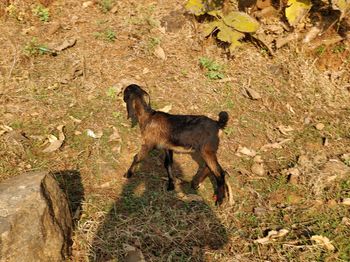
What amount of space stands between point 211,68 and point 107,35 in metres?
2.30

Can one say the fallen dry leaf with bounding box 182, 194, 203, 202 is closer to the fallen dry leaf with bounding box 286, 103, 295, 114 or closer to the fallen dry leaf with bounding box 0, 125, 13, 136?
the fallen dry leaf with bounding box 286, 103, 295, 114

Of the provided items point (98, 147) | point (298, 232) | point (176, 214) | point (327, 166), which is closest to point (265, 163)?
point (327, 166)

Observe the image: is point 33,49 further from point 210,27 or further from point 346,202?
point 346,202

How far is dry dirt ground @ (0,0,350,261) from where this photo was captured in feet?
16.2

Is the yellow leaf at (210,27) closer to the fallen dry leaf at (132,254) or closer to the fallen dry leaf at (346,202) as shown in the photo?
the fallen dry leaf at (346,202)

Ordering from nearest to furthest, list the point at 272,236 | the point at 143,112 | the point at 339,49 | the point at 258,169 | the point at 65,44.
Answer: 1. the point at 272,236
2. the point at 143,112
3. the point at 258,169
4. the point at 65,44
5. the point at 339,49

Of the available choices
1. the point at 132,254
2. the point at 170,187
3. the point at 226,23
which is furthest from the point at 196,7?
the point at 132,254

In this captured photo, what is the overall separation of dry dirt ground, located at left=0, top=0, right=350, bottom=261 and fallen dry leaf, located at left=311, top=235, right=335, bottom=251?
38mm

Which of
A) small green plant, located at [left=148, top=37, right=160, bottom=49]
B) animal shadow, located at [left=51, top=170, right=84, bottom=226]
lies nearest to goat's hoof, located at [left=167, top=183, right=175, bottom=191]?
animal shadow, located at [left=51, top=170, right=84, bottom=226]

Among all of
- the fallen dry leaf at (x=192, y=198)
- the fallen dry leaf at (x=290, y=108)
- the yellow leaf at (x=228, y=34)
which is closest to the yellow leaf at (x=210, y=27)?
the yellow leaf at (x=228, y=34)

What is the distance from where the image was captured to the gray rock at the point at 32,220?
12.5ft

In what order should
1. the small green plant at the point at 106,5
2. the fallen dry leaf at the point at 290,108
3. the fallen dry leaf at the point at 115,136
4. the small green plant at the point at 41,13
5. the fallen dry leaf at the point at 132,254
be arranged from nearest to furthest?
1. the fallen dry leaf at the point at 132,254
2. the fallen dry leaf at the point at 115,136
3. the fallen dry leaf at the point at 290,108
4. the small green plant at the point at 41,13
5. the small green plant at the point at 106,5

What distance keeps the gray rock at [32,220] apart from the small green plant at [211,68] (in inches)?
168

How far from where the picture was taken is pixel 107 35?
26.8 ft
